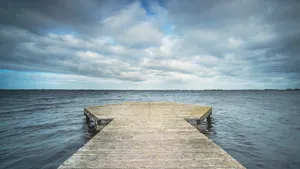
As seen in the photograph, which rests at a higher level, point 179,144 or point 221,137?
point 179,144

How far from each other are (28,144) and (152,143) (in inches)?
343

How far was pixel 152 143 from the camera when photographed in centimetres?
440

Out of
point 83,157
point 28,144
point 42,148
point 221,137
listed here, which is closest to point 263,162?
point 221,137

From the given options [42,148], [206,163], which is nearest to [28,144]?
[42,148]

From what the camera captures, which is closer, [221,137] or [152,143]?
[152,143]

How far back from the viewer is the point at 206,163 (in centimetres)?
321

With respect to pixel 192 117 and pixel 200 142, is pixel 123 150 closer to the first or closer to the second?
pixel 200 142

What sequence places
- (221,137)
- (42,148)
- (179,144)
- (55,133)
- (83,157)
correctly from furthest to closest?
(55,133)
(221,137)
(42,148)
(179,144)
(83,157)

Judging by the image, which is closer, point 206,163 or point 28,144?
point 206,163

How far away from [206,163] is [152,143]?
165cm

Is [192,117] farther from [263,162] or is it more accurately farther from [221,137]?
[263,162]

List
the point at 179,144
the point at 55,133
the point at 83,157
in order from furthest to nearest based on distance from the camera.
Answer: the point at 55,133
the point at 179,144
the point at 83,157

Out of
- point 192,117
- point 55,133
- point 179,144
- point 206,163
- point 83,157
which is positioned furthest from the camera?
point 55,133

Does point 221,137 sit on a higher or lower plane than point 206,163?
lower
